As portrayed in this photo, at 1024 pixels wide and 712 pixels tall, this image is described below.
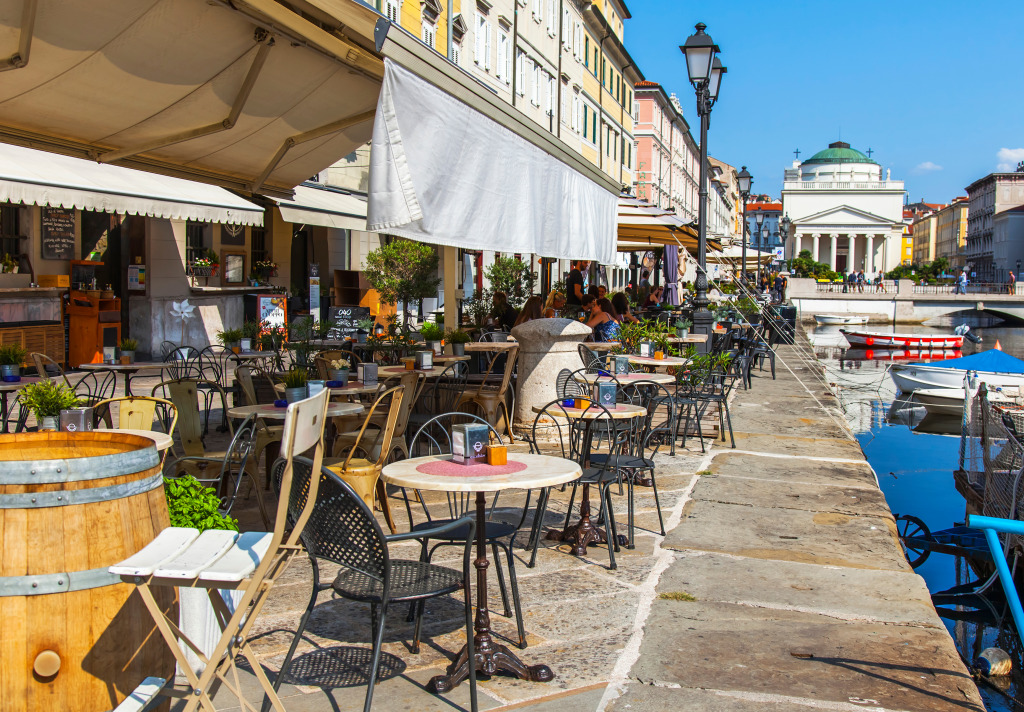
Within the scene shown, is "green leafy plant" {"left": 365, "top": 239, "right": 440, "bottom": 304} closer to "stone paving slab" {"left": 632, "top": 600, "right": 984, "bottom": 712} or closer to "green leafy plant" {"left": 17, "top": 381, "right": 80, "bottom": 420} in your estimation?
"green leafy plant" {"left": 17, "top": 381, "right": 80, "bottom": 420}

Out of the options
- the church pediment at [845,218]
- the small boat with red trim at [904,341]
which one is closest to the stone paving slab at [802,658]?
the small boat with red trim at [904,341]

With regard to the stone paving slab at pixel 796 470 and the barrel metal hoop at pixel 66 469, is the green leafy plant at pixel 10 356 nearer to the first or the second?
the barrel metal hoop at pixel 66 469

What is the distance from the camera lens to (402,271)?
16.2 meters

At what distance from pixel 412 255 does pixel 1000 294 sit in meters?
50.2

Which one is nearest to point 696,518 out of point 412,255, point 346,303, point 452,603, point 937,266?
point 452,603

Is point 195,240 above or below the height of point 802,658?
above

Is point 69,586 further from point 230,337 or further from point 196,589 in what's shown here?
point 230,337

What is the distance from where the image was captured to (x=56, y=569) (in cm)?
232

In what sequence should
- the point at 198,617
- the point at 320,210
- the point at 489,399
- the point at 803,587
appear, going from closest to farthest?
the point at 198,617 → the point at 803,587 → the point at 489,399 → the point at 320,210

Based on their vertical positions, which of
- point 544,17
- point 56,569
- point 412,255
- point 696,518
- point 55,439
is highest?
point 544,17

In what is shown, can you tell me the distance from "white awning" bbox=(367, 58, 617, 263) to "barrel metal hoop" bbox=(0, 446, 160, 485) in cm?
143

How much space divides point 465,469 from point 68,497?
1.57 m

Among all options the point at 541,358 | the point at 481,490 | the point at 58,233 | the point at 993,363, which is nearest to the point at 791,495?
the point at 541,358

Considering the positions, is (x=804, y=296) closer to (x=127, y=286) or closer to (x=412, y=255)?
(x=412, y=255)
